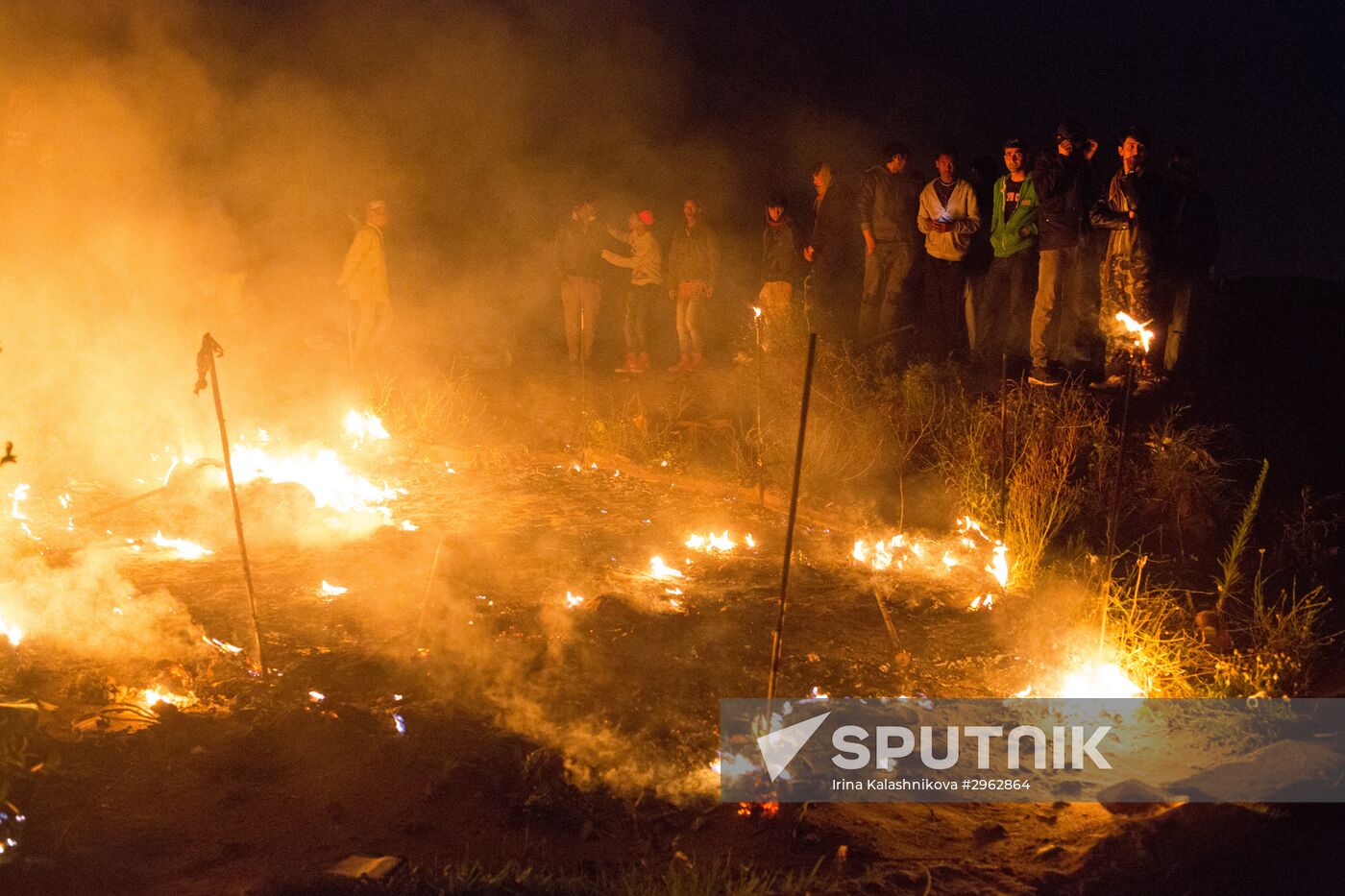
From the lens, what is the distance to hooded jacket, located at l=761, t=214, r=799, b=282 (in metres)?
10.3

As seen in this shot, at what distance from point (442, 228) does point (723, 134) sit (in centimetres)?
485

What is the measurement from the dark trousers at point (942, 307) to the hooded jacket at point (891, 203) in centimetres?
37

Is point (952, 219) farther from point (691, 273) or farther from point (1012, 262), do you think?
point (691, 273)

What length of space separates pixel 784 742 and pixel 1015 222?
5.80m

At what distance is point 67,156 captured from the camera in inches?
438

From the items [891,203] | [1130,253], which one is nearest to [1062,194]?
[1130,253]

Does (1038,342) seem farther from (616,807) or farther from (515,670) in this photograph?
(616,807)

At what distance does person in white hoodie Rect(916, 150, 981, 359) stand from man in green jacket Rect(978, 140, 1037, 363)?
30 cm

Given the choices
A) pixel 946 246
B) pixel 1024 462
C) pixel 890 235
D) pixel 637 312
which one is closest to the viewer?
pixel 1024 462

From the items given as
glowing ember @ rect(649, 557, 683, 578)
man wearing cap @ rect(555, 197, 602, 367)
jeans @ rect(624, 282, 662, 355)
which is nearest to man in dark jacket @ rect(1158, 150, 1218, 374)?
glowing ember @ rect(649, 557, 683, 578)

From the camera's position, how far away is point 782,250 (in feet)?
33.7

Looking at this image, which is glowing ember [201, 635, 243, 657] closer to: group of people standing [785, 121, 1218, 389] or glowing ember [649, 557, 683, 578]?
glowing ember [649, 557, 683, 578]

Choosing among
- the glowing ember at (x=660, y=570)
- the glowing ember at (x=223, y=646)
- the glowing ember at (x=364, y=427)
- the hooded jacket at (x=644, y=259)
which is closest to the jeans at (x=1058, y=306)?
the glowing ember at (x=660, y=570)

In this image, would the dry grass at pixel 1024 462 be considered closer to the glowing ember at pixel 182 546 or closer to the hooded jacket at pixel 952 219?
the hooded jacket at pixel 952 219
